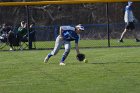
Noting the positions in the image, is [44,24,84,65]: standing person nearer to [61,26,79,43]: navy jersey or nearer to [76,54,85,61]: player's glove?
[61,26,79,43]: navy jersey

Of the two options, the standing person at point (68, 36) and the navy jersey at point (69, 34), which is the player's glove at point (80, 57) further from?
the navy jersey at point (69, 34)

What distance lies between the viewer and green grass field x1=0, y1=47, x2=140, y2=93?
10.8m

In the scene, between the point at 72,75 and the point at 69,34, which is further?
the point at 69,34

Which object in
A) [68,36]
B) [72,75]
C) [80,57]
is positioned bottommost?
[80,57]

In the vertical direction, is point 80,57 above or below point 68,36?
below

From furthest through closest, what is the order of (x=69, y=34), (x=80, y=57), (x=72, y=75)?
(x=80, y=57) → (x=69, y=34) → (x=72, y=75)

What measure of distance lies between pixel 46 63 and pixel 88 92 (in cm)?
611

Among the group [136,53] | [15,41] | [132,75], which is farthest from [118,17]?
[132,75]

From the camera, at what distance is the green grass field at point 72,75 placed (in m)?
10.8

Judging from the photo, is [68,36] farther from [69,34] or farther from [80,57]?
[80,57]

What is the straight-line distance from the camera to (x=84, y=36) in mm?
29750

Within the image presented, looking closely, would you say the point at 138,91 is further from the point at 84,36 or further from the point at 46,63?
the point at 84,36

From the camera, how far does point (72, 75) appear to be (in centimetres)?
1293

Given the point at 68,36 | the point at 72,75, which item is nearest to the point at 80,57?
the point at 68,36
